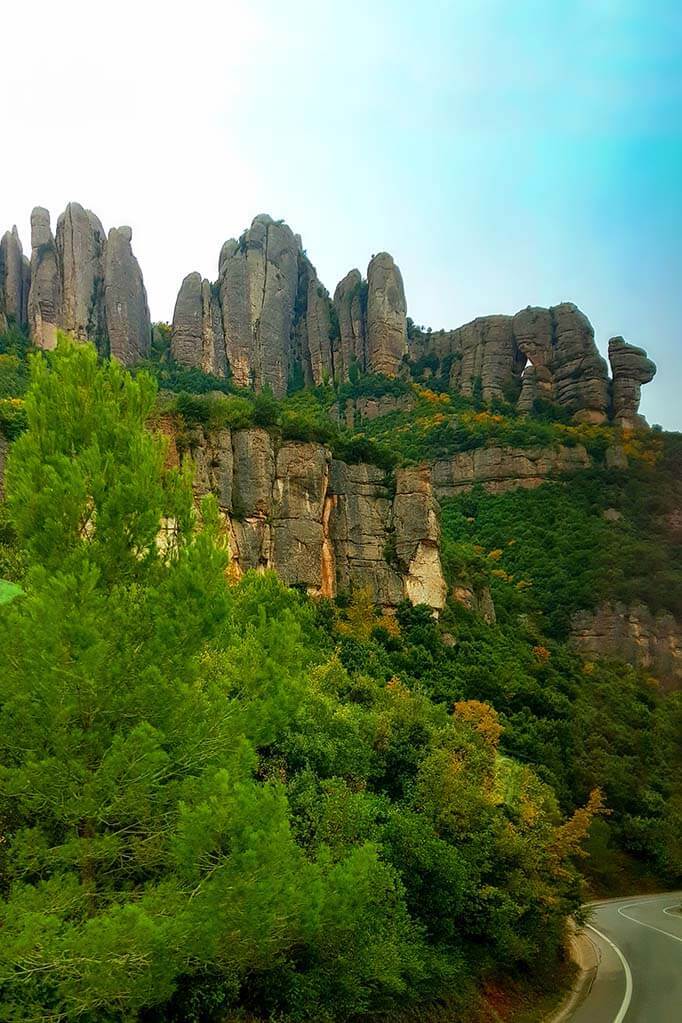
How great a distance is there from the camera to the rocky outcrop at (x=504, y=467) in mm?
58250

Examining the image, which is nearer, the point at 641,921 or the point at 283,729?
the point at 283,729

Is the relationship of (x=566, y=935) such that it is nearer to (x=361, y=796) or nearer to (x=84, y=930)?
(x=361, y=796)

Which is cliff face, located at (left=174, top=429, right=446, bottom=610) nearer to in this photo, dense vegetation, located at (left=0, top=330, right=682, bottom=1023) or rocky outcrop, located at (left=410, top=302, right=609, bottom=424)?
dense vegetation, located at (left=0, top=330, right=682, bottom=1023)

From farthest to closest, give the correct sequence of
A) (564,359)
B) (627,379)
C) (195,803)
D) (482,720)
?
(564,359) < (627,379) < (482,720) < (195,803)

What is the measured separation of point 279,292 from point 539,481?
36184mm

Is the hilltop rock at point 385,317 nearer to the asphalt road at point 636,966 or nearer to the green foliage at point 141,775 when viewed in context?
the asphalt road at point 636,966

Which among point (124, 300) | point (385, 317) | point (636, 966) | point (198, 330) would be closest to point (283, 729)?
point (636, 966)

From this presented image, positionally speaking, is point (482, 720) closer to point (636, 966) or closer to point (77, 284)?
point (636, 966)

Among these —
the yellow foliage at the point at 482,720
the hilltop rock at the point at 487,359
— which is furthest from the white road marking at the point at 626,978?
the hilltop rock at the point at 487,359

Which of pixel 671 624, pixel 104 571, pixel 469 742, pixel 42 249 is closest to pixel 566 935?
pixel 469 742

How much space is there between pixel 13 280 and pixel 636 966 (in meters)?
69.4

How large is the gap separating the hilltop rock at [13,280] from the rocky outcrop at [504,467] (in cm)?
3995

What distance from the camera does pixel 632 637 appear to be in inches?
1848

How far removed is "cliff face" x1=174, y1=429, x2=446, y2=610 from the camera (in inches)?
1300
